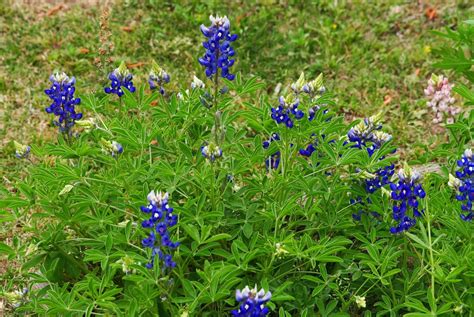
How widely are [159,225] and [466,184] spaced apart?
1358mm

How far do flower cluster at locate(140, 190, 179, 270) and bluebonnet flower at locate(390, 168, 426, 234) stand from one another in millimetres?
981

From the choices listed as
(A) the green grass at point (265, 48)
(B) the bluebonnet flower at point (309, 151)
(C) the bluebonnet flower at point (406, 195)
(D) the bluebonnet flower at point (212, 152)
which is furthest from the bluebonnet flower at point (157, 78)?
(A) the green grass at point (265, 48)

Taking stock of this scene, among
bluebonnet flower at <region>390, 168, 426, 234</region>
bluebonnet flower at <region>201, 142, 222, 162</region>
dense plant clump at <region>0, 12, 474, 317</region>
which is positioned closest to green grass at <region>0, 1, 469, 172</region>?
dense plant clump at <region>0, 12, 474, 317</region>

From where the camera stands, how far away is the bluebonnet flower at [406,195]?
2.91 metres

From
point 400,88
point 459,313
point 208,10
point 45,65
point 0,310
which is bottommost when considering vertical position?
point 459,313

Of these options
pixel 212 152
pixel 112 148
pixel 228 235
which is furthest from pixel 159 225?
pixel 112 148

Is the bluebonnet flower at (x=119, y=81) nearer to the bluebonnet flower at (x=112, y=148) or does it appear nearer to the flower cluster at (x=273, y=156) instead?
the bluebonnet flower at (x=112, y=148)

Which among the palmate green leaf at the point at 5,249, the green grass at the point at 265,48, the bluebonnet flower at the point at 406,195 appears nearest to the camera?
the bluebonnet flower at the point at 406,195

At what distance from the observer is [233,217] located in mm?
3283

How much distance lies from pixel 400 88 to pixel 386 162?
2723 millimetres

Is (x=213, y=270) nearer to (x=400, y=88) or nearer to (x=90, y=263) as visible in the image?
(x=90, y=263)

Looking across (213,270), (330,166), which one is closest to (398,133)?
(330,166)

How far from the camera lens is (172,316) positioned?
2.93 metres

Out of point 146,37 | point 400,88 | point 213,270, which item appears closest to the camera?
point 213,270
